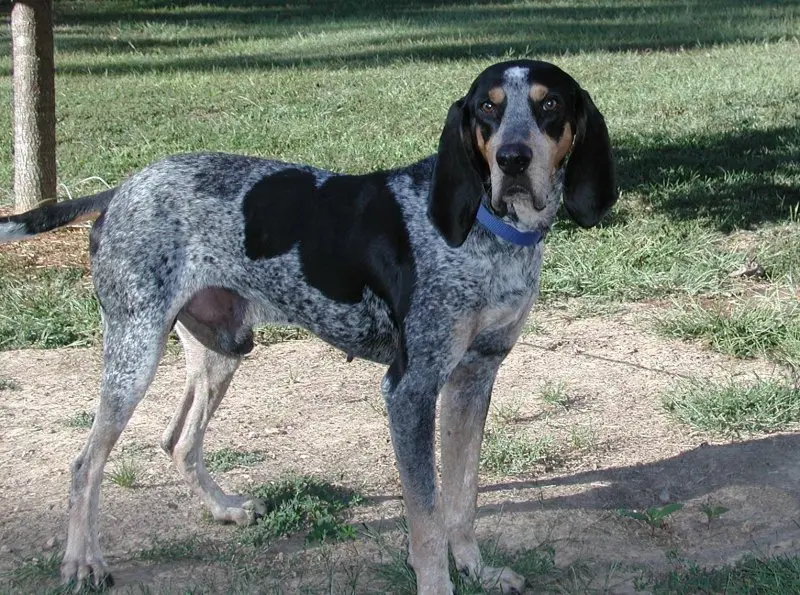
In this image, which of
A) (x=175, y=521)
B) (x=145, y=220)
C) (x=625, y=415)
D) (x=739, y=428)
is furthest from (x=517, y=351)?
(x=145, y=220)

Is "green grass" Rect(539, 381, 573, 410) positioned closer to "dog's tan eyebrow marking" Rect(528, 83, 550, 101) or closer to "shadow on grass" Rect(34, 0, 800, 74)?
"dog's tan eyebrow marking" Rect(528, 83, 550, 101)

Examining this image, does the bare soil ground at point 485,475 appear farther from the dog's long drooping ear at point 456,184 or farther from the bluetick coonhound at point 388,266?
the dog's long drooping ear at point 456,184

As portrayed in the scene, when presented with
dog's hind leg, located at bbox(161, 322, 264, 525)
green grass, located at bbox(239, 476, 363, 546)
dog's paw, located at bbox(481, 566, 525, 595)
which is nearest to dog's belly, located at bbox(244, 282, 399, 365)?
dog's hind leg, located at bbox(161, 322, 264, 525)

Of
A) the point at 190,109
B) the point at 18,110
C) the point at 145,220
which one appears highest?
the point at 145,220

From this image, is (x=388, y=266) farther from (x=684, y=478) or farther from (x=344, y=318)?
(x=684, y=478)

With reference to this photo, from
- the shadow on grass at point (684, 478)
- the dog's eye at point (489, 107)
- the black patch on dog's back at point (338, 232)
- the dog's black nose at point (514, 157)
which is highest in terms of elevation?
the dog's eye at point (489, 107)

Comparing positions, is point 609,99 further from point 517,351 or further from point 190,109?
point 517,351

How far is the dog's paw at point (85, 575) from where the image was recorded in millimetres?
4102

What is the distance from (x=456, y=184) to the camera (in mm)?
3820

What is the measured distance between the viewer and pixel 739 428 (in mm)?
5383

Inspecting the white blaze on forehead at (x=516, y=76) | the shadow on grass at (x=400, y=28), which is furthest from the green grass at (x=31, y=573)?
the shadow on grass at (x=400, y=28)

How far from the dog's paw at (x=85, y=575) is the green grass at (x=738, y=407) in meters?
2.62

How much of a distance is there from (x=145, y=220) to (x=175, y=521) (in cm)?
121

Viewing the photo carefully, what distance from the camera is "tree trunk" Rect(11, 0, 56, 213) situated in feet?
26.3
